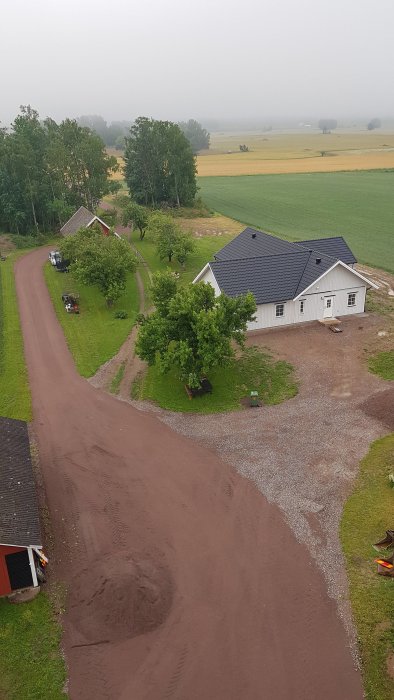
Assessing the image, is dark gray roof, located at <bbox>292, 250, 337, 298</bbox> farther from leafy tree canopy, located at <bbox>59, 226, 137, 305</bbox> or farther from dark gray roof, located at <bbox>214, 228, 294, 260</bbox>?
leafy tree canopy, located at <bbox>59, 226, 137, 305</bbox>

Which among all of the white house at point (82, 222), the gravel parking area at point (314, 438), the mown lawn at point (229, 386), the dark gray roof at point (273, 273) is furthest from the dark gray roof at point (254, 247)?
the white house at point (82, 222)

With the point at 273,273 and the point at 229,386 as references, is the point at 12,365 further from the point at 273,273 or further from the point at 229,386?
the point at 273,273

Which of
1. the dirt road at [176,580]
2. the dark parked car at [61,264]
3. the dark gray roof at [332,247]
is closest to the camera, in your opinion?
the dirt road at [176,580]

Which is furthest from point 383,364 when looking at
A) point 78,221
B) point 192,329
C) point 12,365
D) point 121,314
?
point 78,221

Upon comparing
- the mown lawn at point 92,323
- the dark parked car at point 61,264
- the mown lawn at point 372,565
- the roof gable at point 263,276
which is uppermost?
the roof gable at point 263,276

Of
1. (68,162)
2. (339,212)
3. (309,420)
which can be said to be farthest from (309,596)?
(339,212)

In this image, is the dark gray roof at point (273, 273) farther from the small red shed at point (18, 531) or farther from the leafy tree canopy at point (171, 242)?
the small red shed at point (18, 531)

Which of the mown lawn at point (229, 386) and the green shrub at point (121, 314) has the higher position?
the green shrub at point (121, 314)
